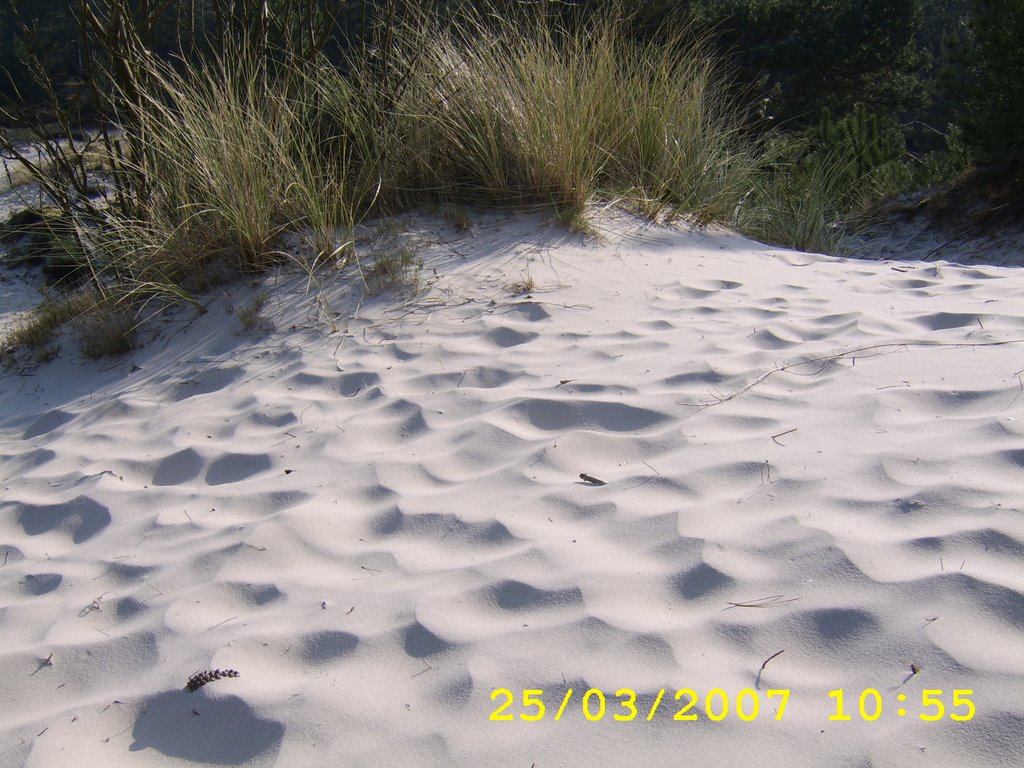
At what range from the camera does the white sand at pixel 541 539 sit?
1476mm

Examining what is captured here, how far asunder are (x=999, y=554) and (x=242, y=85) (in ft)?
15.4

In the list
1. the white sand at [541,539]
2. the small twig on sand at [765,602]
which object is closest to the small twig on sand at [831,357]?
the white sand at [541,539]

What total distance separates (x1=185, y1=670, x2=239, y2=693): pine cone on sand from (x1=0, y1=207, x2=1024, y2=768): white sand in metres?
0.03

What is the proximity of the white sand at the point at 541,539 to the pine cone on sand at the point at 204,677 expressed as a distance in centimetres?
3

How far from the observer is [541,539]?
1991mm

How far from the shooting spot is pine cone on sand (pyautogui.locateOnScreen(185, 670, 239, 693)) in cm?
170

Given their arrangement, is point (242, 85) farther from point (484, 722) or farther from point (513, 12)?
point (484, 722)

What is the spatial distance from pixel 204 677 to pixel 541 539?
0.80 metres

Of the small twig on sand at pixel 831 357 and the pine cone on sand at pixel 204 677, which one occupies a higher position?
the pine cone on sand at pixel 204 677
